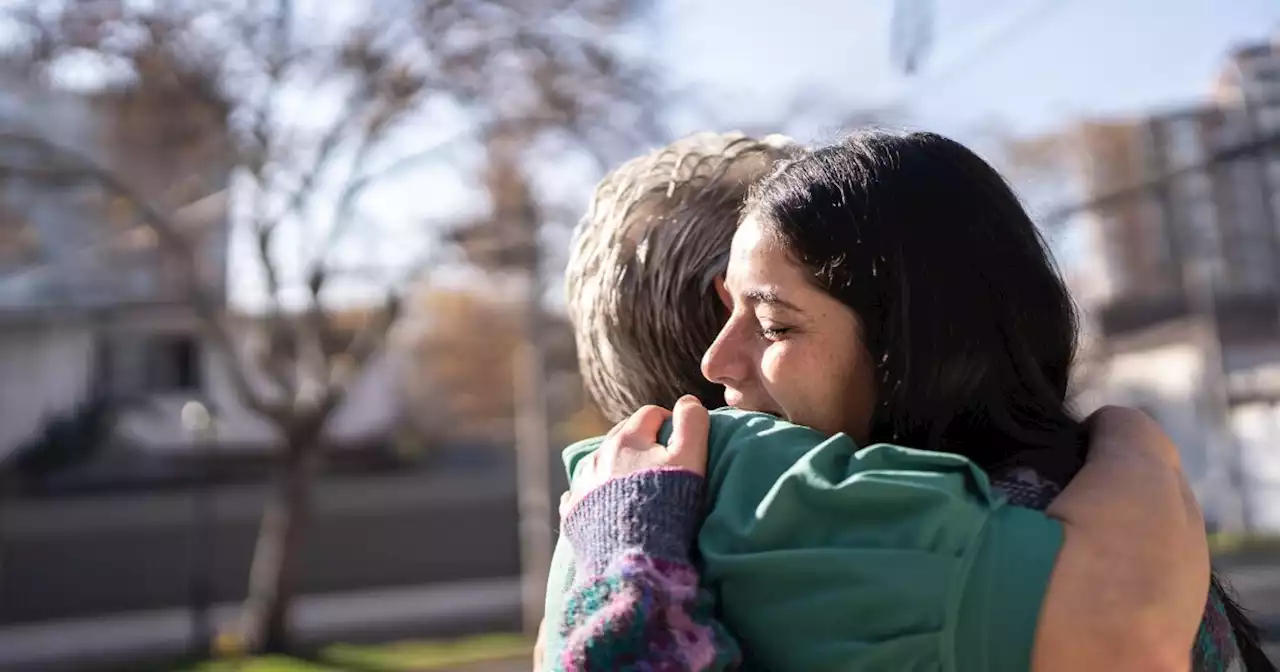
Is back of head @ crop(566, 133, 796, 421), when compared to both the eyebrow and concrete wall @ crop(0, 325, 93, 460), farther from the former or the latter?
concrete wall @ crop(0, 325, 93, 460)

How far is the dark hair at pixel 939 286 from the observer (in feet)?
3.12

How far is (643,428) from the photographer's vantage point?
100 centimetres

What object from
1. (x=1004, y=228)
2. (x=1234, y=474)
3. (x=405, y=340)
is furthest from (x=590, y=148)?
(x=405, y=340)

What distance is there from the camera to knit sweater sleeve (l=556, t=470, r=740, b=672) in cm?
82

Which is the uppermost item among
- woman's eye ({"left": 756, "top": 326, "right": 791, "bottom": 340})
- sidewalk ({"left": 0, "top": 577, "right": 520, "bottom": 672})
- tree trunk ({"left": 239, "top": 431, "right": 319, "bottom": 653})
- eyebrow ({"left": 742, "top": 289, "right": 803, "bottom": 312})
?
eyebrow ({"left": 742, "top": 289, "right": 803, "bottom": 312})

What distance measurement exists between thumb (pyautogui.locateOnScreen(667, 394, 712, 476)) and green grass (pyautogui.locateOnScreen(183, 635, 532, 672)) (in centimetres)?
1098

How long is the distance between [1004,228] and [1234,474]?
19838 mm

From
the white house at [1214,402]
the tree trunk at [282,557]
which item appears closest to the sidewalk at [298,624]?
the tree trunk at [282,557]

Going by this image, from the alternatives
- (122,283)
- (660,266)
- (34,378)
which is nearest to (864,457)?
(660,266)

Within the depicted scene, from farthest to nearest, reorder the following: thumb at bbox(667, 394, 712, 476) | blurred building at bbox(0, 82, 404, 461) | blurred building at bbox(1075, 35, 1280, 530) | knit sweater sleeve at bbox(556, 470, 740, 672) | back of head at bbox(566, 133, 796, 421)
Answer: blurred building at bbox(1075, 35, 1280, 530) < blurred building at bbox(0, 82, 404, 461) < back of head at bbox(566, 133, 796, 421) < thumb at bbox(667, 394, 712, 476) < knit sweater sleeve at bbox(556, 470, 740, 672)

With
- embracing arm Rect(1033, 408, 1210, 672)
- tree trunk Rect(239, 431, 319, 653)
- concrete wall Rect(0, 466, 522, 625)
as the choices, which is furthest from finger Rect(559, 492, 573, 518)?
concrete wall Rect(0, 466, 522, 625)

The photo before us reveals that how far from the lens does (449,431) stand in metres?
31.3

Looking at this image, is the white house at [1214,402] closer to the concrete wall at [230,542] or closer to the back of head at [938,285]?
the concrete wall at [230,542]

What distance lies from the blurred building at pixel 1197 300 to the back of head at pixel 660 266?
1056 centimetres
